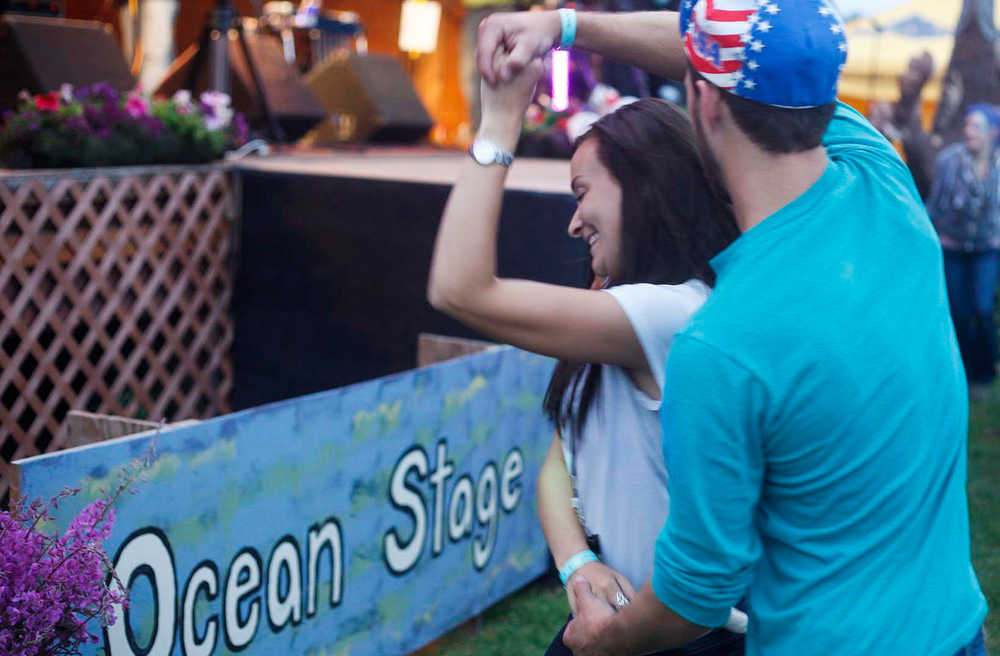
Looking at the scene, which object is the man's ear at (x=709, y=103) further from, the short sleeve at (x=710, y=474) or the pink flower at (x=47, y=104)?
the pink flower at (x=47, y=104)

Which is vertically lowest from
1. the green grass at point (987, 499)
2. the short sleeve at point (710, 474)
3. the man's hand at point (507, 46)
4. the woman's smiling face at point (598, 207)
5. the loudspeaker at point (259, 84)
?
the green grass at point (987, 499)

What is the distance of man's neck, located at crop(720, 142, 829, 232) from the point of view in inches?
42.6

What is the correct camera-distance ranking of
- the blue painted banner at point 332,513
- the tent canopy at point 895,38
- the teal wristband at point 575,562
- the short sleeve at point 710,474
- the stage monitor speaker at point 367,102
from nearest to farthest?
1. the short sleeve at point 710,474
2. the teal wristband at point 575,562
3. the blue painted banner at point 332,513
4. the stage monitor speaker at point 367,102
5. the tent canopy at point 895,38

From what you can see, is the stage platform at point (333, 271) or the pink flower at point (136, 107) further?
the pink flower at point (136, 107)

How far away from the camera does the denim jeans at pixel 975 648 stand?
113cm

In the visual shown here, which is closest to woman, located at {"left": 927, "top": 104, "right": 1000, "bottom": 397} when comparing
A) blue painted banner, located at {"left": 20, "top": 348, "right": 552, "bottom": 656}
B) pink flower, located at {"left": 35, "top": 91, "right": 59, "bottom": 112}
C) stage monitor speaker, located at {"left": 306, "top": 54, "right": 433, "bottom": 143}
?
blue painted banner, located at {"left": 20, "top": 348, "right": 552, "bottom": 656}

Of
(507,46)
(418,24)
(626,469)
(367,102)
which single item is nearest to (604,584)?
(626,469)

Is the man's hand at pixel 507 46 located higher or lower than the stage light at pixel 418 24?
higher

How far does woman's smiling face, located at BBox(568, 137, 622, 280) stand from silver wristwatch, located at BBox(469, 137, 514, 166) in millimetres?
191

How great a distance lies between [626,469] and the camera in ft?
4.70

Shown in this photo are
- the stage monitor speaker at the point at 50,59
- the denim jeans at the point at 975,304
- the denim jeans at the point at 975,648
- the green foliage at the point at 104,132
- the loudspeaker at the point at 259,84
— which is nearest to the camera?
the denim jeans at the point at 975,648

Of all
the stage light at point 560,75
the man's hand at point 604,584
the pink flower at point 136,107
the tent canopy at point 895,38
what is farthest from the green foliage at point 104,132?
the tent canopy at point 895,38

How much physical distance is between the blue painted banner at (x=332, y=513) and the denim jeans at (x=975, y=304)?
4204 mm

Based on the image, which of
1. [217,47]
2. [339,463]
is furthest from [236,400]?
[339,463]
